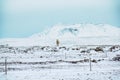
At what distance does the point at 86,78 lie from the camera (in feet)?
66.1

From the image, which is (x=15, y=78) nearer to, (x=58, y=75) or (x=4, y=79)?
(x=4, y=79)

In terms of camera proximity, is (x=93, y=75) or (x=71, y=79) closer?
(x=71, y=79)

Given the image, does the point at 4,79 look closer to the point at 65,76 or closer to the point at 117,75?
the point at 65,76

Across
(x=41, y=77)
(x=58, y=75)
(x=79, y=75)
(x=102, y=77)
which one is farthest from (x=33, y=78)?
(x=102, y=77)

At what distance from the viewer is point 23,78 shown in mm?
20922

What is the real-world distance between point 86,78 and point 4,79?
19.5ft

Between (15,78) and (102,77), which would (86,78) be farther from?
(15,78)

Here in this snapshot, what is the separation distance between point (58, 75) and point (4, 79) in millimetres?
4069

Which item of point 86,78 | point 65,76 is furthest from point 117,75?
point 65,76

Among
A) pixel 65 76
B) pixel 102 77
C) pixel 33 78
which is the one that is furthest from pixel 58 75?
pixel 102 77

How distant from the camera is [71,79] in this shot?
19844 millimetres

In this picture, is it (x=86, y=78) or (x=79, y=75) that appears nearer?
(x=86, y=78)

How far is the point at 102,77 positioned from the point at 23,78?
18.8 feet

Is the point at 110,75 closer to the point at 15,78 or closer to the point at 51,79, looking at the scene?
the point at 51,79
